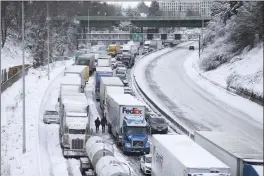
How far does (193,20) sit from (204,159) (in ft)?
333

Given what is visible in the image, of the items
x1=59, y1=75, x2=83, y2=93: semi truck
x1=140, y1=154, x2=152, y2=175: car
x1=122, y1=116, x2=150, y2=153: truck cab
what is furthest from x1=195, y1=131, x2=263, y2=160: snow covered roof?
x1=59, y1=75, x2=83, y2=93: semi truck

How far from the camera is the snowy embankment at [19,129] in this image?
26.5 meters

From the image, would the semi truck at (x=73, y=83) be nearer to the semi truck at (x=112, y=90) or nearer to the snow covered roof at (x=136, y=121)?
the semi truck at (x=112, y=90)

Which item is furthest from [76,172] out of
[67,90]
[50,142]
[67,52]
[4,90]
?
[67,52]

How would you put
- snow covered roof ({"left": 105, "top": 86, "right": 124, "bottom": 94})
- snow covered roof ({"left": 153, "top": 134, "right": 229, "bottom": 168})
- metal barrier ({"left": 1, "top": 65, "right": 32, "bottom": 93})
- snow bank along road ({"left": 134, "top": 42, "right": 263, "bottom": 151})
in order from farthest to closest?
metal barrier ({"left": 1, "top": 65, "right": 32, "bottom": 93})
snow covered roof ({"left": 105, "top": 86, "right": 124, "bottom": 94})
snow bank along road ({"left": 134, "top": 42, "right": 263, "bottom": 151})
snow covered roof ({"left": 153, "top": 134, "right": 229, "bottom": 168})

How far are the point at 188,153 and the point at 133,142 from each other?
1235 cm

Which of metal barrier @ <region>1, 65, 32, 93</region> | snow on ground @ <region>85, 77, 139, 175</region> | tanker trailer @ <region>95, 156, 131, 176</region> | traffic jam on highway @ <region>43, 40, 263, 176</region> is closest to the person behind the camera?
traffic jam on highway @ <region>43, 40, 263, 176</region>

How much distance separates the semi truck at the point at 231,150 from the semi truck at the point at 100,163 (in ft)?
12.1

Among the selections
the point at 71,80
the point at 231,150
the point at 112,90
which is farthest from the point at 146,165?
the point at 71,80

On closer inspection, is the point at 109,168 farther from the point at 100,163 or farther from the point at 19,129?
the point at 19,129

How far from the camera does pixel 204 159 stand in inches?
698

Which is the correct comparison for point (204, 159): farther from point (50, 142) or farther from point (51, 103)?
point (51, 103)

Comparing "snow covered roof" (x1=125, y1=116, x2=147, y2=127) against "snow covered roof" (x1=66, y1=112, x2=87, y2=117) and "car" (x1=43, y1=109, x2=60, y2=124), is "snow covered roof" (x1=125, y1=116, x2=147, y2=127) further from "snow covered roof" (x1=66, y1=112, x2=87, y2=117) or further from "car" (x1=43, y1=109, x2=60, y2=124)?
"car" (x1=43, y1=109, x2=60, y2=124)

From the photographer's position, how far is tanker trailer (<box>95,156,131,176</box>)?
20.5 metres
